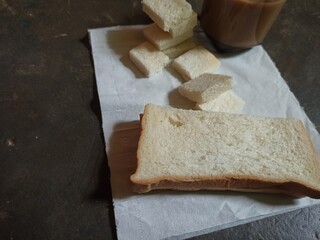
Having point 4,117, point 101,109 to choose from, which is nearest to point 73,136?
point 101,109

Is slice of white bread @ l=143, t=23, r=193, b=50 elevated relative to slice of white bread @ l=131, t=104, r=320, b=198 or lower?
elevated

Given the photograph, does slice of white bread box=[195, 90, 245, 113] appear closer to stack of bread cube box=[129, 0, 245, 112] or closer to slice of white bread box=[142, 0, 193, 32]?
stack of bread cube box=[129, 0, 245, 112]

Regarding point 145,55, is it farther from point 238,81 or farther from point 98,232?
point 98,232

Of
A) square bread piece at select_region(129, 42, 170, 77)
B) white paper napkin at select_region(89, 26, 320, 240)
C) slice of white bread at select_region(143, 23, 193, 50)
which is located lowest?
white paper napkin at select_region(89, 26, 320, 240)

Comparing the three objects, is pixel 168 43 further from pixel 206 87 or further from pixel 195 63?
pixel 206 87

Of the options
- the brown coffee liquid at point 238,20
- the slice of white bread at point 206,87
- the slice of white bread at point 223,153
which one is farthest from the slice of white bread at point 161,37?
the slice of white bread at point 223,153

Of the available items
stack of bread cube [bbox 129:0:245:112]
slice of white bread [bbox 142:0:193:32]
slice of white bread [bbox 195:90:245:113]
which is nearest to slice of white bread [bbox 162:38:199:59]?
stack of bread cube [bbox 129:0:245:112]

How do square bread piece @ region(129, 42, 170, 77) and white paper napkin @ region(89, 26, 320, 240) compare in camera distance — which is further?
square bread piece @ region(129, 42, 170, 77)
